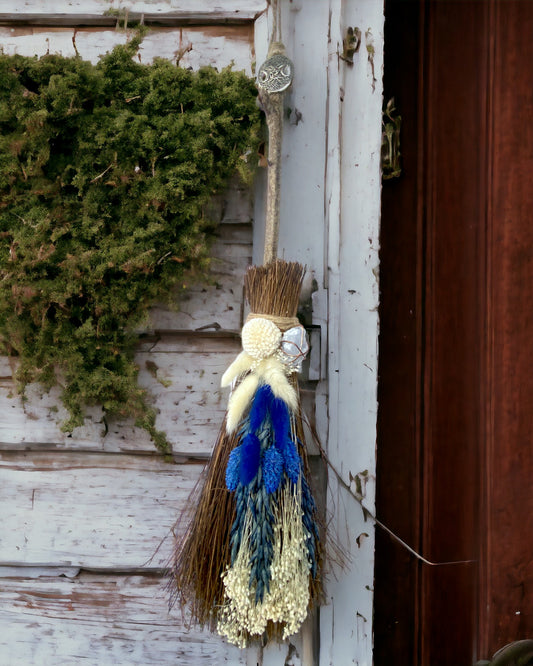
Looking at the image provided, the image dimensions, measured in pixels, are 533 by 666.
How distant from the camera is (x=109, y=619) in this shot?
989 mm

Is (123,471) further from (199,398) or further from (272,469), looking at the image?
(272,469)

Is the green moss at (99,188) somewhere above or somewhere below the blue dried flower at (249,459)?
above

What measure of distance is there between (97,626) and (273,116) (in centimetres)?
104

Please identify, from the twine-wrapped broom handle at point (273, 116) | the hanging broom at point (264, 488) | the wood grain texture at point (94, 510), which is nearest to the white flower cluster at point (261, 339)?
the hanging broom at point (264, 488)

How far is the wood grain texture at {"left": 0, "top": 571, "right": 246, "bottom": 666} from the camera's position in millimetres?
974

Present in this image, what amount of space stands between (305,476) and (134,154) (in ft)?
2.12

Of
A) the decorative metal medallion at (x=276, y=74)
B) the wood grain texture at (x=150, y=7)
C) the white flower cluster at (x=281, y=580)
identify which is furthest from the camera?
the wood grain texture at (x=150, y=7)

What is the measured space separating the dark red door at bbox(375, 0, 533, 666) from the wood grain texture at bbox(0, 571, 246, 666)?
0.41m

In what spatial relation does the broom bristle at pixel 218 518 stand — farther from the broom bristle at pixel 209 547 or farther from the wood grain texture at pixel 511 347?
the wood grain texture at pixel 511 347

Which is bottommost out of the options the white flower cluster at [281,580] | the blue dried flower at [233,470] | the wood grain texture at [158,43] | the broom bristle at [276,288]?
the white flower cluster at [281,580]

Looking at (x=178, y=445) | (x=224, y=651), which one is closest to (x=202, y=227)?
(x=178, y=445)

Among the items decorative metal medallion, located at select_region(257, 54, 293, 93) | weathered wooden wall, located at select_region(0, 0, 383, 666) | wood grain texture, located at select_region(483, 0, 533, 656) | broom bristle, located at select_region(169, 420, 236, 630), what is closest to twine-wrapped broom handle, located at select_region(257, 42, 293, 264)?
decorative metal medallion, located at select_region(257, 54, 293, 93)

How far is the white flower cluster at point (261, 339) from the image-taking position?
0.81 meters

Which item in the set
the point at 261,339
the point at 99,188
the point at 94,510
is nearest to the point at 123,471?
the point at 94,510
